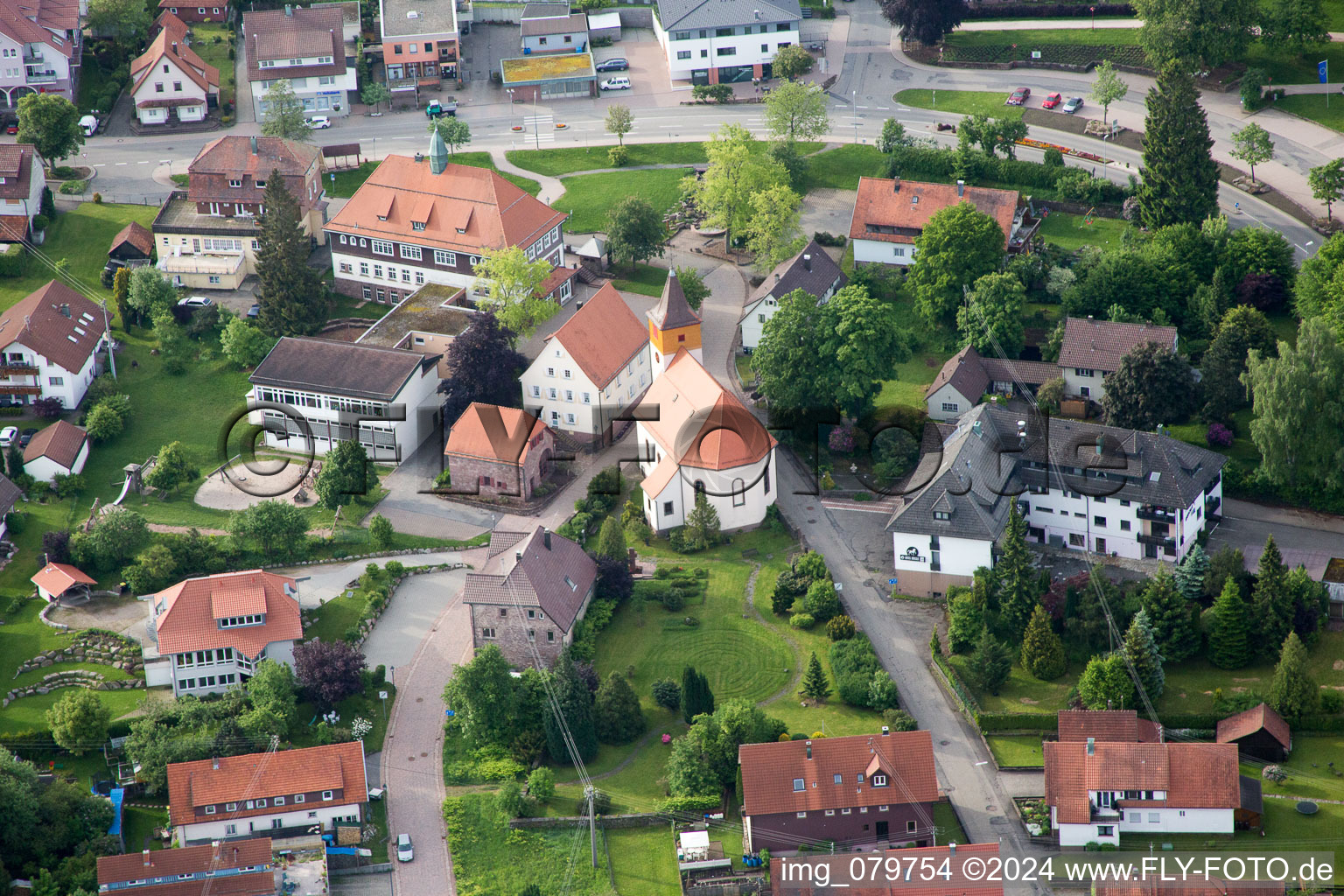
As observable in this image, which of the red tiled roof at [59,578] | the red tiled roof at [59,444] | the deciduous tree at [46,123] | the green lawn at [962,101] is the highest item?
the deciduous tree at [46,123]

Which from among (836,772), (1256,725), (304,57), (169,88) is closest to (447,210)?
(304,57)

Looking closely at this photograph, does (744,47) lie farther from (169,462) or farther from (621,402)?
(169,462)

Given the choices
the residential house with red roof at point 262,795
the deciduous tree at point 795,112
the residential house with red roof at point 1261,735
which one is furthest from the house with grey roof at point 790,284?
the residential house with red roof at point 262,795

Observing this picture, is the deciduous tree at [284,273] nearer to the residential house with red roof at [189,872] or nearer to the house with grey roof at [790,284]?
the house with grey roof at [790,284]

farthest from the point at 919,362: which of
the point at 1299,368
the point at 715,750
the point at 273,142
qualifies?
the point at 273,142

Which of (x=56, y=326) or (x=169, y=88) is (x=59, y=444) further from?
(x=169, y=88)

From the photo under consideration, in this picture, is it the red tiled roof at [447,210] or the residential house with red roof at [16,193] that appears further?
the residential house with red roof at [16,193]
